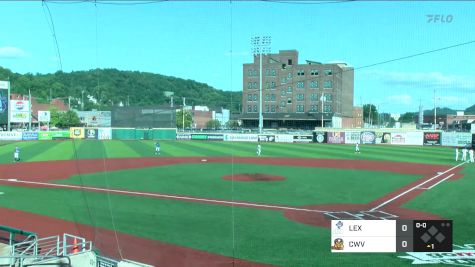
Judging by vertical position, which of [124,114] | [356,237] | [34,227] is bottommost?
[34,227]

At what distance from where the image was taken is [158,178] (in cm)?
2056

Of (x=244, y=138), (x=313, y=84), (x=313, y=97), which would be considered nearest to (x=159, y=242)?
(x=313, y=84)

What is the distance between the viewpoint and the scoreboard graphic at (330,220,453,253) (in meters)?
5.88

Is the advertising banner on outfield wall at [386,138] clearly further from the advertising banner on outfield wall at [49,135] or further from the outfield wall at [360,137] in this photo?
the advertising banner on outfield wall at [49,135]

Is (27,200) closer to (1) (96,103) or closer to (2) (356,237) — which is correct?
(1) (96,103)

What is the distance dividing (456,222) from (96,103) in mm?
9047

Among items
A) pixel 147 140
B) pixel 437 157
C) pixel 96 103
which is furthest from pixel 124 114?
pixel 147 140

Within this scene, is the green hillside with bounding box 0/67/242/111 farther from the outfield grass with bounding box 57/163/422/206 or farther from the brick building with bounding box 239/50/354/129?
the outfield grass with bounding box 57/163/422/206

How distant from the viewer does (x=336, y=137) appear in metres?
45.9

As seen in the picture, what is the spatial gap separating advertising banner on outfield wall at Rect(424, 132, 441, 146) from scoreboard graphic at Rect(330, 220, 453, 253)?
38958 mm

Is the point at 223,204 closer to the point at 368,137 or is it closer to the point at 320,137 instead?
the point at 368,137

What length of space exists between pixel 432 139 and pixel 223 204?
34.3 metres

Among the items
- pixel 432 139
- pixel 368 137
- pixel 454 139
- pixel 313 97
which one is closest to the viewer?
pixel 313 97

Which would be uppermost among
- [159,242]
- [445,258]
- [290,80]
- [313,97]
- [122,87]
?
[290,80]
